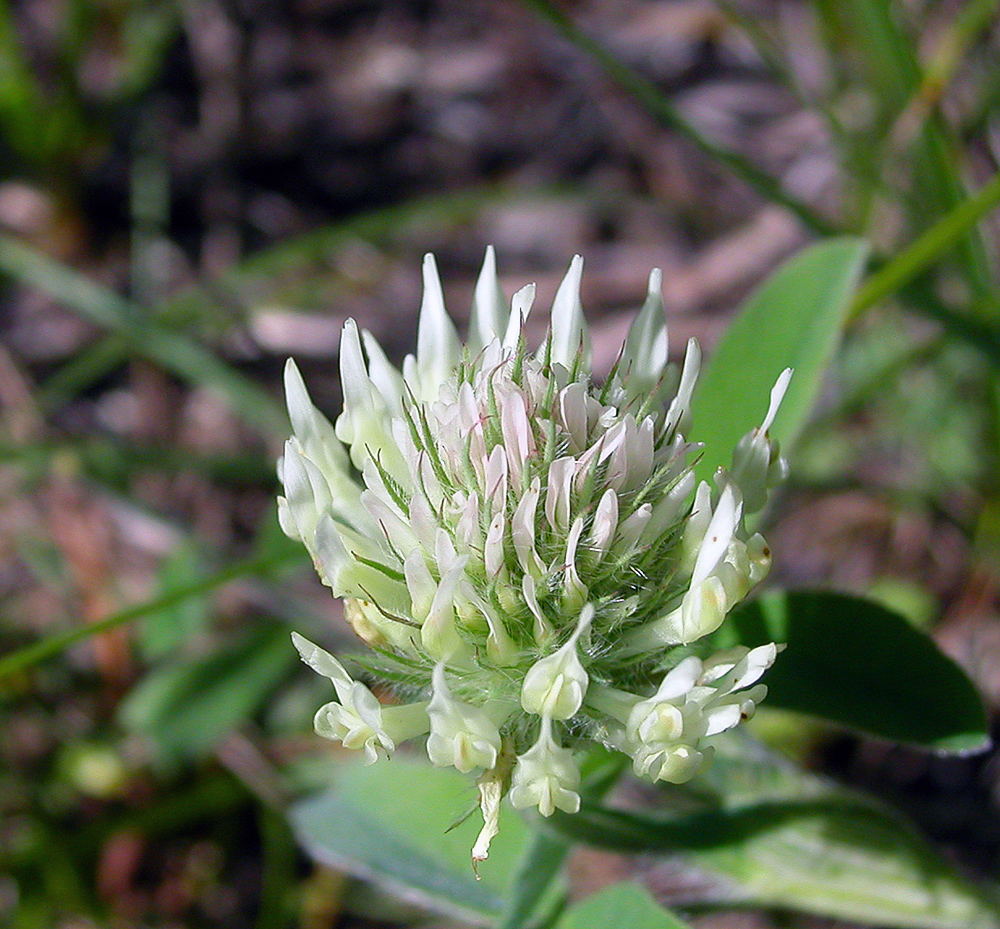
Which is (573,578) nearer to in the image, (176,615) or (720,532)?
(720,532)

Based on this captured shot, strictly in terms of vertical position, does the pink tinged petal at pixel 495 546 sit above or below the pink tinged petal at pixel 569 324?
below

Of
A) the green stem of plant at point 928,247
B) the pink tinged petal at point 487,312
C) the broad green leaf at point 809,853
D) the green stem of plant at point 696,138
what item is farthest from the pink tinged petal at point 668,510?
the green stem of plant at point 696,138

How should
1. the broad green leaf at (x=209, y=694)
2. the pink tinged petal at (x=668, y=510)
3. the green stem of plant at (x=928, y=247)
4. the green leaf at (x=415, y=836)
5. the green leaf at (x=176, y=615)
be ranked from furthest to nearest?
the green leaf at (x=176, y=615), the broad green leaf at (x=209, y=694), the green stem of plant at (x=928, y=247), the green leaf at (x=415, y=836), the pink tinged petal at (x=668, y=510)

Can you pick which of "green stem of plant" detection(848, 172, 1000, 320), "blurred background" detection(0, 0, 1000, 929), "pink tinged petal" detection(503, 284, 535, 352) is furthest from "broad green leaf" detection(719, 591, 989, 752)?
"green stem of plant" detection(848, 172, 1000, 320)

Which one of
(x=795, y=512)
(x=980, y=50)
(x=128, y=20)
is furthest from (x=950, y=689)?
(x=128, y=20)

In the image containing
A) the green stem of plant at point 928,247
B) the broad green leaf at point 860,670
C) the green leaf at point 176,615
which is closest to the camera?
the broad green leaf at point 860,670

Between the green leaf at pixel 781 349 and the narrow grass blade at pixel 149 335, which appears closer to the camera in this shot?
the green leaf at pixel 781 349

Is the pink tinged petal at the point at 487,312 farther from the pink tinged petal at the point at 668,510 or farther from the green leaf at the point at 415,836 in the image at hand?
the green leaf at the point at 415,836
